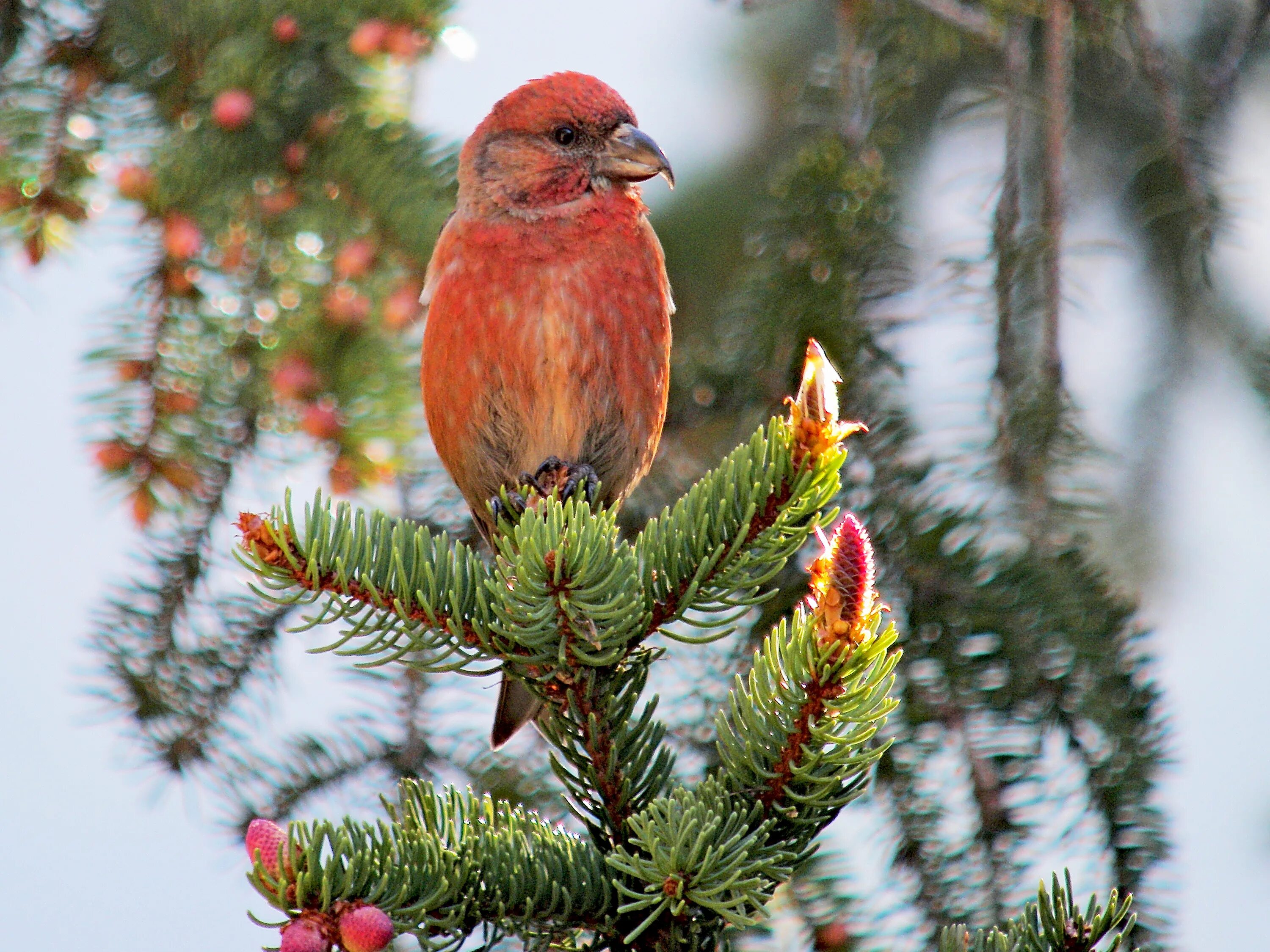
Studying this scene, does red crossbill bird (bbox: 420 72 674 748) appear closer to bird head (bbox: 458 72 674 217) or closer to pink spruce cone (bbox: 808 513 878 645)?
bird head (bbox: 458 72 674 217)

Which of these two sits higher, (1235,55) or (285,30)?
(1235,55)

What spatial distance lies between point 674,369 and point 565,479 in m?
0.70

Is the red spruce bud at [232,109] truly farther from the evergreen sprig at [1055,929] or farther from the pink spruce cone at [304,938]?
the evergreen sprig at [1055,929]

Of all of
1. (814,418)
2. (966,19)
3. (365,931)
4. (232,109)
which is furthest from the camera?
(966,19)

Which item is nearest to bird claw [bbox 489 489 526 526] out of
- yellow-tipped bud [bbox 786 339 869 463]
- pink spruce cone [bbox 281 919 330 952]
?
yellow-tipped bud [bbox 786 339 869 463]

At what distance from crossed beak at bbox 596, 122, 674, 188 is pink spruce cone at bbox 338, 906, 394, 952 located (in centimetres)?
165

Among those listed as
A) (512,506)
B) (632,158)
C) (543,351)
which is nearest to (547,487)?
(512,506)

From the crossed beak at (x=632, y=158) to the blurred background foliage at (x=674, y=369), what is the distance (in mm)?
229

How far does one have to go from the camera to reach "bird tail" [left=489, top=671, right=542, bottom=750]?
6.92 feet

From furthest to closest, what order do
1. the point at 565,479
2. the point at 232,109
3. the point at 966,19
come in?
1. the point at 966,19
2. the point at 232,109
3. the point at 565,479

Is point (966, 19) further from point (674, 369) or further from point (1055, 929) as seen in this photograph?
point (1055, 929)

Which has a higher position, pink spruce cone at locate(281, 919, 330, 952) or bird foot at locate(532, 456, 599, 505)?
bird foot at locate(532, 456, 599, 505)

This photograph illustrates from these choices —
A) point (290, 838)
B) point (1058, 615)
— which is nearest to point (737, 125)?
point (1058, 615)

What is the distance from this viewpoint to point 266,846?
3.90 ft
